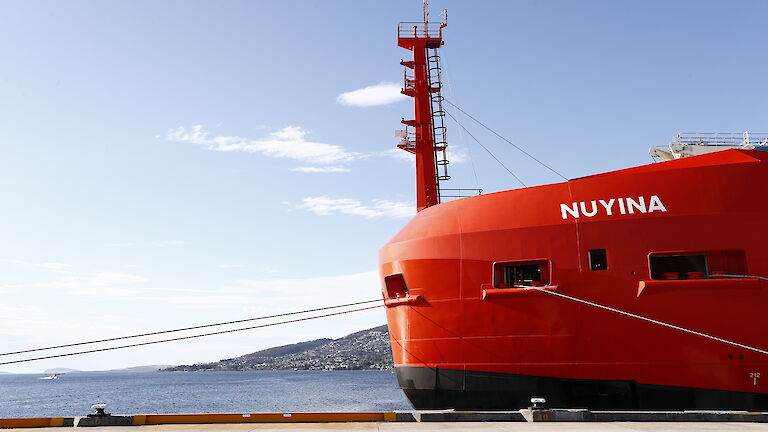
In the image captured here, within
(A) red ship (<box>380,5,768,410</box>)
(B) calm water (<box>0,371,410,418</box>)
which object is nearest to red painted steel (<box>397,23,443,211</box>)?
(A) red ship (<box>380,5,768,410</box>)

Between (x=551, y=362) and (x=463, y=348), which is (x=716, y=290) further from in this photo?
(x=463, y=348)

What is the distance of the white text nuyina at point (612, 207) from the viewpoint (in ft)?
41.2

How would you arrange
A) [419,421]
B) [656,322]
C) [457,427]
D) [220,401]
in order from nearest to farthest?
[457,427] → [419,421] → [656,322] → [220,401]

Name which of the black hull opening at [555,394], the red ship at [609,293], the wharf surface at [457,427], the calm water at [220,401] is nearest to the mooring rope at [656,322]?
the red ship at [609,293]

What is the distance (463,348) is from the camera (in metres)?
13.6

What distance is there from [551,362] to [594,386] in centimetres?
98

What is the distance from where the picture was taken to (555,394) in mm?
12742

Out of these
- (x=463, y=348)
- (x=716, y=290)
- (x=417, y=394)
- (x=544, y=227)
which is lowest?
(x=417, y=394)

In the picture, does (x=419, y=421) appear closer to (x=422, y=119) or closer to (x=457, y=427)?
(x=457, y=427)

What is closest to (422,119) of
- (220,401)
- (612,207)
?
(612,207)

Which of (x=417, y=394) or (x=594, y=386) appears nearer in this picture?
(x=594, y=386)

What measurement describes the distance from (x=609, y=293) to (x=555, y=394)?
96.7 inches

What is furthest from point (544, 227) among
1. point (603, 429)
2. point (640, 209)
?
point (603, 429)

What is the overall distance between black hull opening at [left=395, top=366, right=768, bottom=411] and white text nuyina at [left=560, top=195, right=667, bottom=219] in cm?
354
